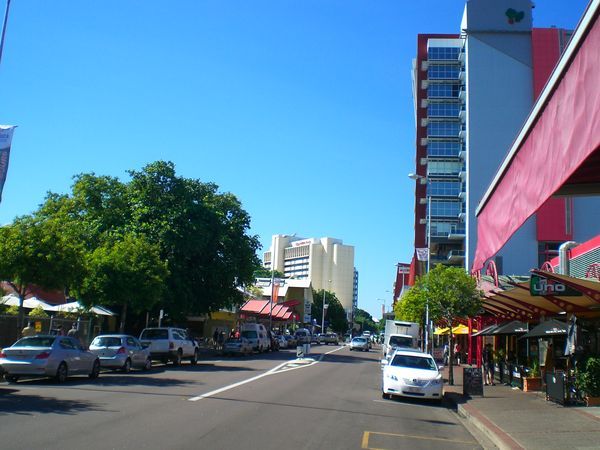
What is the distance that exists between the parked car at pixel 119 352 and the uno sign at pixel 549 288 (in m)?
15.0

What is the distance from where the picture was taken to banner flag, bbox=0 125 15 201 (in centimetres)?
1717

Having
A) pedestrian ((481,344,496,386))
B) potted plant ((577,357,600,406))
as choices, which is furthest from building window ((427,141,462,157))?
potted plant ((577,357,600,406))

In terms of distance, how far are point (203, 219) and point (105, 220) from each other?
21.2 feet

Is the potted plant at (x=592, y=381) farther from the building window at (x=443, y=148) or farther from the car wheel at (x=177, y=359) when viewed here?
the building window at (x=443, y=148)

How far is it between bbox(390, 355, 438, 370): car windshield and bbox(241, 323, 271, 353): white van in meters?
25.2


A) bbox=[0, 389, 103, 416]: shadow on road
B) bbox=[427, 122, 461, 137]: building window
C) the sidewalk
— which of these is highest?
bbox=[427, 122, 461, 137]: building window

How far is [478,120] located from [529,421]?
66.3 metres


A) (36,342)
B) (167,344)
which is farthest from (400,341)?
(36,342)

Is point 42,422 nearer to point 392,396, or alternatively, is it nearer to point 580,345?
point 392,396

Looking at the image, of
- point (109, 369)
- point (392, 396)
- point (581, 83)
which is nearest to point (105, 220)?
point (109, 369)

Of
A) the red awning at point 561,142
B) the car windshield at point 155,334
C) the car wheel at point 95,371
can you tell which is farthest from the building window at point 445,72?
the red awning at point 561,142

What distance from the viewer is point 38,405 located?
12797mm

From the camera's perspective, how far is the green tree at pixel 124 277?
31.1 metres

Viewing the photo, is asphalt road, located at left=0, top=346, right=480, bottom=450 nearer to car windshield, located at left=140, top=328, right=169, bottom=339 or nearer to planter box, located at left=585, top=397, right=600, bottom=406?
planter box, located at left=585, top=397, right=600, bottom=406
